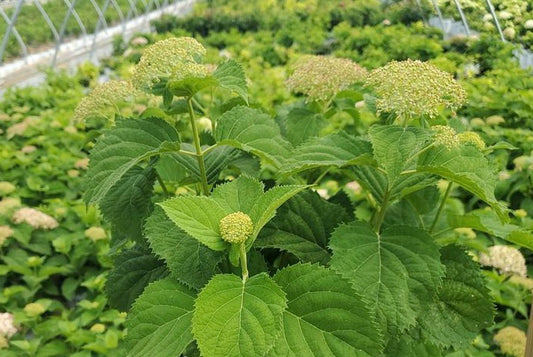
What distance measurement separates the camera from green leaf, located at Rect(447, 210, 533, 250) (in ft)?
3.73

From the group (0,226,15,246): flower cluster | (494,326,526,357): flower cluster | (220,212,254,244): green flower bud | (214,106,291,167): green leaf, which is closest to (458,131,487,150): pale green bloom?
(214,106,291,167): green leaf

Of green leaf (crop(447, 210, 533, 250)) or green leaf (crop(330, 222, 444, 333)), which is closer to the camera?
green leaf (crop(330, 222, 444, 333))

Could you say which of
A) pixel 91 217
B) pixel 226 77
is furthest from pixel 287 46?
pixel 226 77

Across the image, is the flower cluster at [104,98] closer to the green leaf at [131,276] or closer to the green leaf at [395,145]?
the green leaf at [131,276]

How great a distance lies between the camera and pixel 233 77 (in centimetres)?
118

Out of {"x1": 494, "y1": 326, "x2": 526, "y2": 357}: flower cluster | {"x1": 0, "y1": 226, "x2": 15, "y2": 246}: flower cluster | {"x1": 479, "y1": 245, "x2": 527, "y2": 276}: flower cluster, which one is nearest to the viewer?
{"x1": 494, "y1": 326, "x2": 526, "y2": 357}: flower cluster

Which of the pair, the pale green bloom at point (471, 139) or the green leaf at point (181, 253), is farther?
the pale green bloom at point (471, 139)

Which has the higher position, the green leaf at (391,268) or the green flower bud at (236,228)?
the green flower bud at (236,228)

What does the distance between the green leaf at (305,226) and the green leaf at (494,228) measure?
0.26 metres

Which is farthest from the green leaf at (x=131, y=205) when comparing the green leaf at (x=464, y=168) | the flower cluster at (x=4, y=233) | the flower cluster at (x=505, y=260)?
the flower cluster at (x=4, y=233)

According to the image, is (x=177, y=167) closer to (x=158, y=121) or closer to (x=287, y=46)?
(x=158, y=121)

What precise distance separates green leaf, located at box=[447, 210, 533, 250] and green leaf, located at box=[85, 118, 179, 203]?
0.62 meters

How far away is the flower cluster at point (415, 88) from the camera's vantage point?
40.4 inches

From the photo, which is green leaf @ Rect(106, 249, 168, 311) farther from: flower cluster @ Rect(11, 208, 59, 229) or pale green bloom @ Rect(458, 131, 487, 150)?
flower cluster @ Rect(11, 208, 59, 229)
